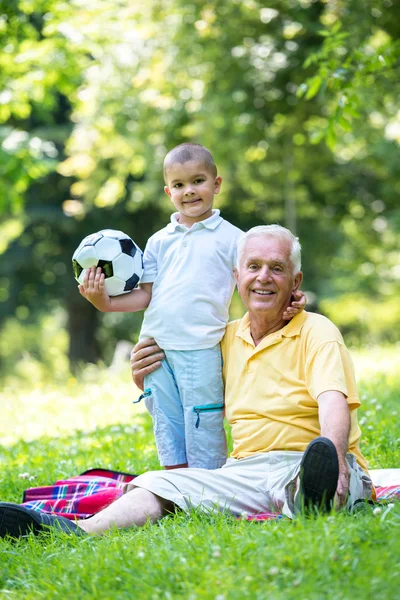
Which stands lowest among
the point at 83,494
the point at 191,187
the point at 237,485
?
the point at 83,494

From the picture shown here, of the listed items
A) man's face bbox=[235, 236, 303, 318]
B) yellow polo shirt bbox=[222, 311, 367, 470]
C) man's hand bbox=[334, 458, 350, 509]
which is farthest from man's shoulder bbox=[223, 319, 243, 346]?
man's hand bbox=[334, 458, 350, 509]

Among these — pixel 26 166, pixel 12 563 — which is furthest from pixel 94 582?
pixel 26 166

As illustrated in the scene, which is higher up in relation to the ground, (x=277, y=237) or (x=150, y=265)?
(x=277, y=237)

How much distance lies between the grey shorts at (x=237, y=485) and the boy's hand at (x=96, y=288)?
3.21ft

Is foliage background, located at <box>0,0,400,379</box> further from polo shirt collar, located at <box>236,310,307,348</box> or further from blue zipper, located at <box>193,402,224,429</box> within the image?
blue zipper, located at <box>193,402,224,429</box>

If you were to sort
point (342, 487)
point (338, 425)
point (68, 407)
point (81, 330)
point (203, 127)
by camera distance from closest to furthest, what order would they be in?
point (342, 487), point (338, 425), point (68, 407), point (203, 127), point (81, 330)

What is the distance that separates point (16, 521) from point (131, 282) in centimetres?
139

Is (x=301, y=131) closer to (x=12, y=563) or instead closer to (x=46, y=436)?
(x=46, y=436)

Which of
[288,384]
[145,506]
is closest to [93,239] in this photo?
[288,384]

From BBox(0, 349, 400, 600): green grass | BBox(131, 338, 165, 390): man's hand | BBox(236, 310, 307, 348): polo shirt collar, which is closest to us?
BBox(0, 349, 400, 600): green grass

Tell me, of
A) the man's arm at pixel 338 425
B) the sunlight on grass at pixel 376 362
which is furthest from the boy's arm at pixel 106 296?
the sunlight on grass at pixel 376 362

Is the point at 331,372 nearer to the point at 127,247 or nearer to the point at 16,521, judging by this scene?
the point at 127,247

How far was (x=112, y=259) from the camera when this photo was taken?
4207 mm

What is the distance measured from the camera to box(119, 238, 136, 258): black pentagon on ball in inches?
168
